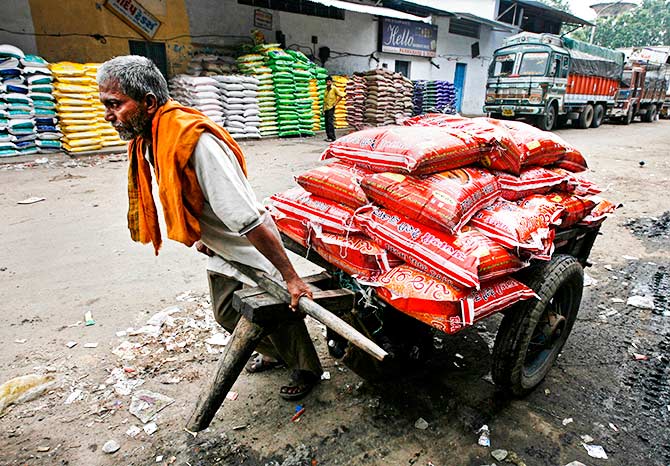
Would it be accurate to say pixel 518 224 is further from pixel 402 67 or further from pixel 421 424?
pixel 402 67

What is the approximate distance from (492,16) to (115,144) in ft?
59.4

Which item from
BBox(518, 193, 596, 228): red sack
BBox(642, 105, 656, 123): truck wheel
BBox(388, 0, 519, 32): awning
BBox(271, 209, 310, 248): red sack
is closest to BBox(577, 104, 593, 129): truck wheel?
BBox(388, 0, 519, 32): awning

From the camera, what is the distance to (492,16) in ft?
65.0

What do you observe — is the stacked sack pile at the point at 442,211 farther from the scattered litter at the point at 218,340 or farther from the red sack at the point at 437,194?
the scattered litter at the point at 218,340

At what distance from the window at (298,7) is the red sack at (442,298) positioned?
12.1 metres

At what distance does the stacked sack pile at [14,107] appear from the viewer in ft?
24.4

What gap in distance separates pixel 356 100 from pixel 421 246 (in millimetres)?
12697

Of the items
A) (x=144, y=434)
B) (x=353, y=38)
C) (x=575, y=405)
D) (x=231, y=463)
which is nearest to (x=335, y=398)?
(x=231, y=463)

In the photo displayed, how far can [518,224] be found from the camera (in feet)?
6.31

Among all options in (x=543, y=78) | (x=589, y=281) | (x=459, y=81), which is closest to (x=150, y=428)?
(x=589, y=281)

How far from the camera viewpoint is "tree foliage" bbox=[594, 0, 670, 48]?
4441 centimetres

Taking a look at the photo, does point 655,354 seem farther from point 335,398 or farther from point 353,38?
point 353,38

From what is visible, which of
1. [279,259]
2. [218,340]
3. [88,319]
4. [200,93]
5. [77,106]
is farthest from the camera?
[200,93]

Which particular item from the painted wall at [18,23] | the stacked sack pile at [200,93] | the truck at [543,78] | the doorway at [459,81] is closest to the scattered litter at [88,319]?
the stacked sack pile at [200,93]
